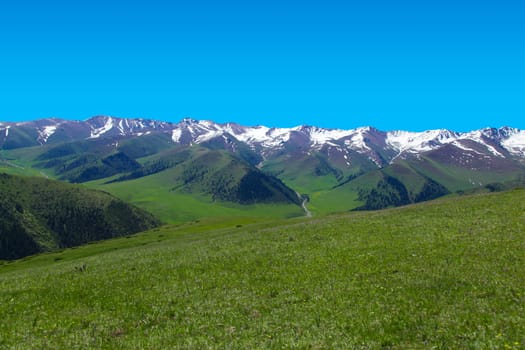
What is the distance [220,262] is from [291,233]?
15.6 m

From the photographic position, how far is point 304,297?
2548cm

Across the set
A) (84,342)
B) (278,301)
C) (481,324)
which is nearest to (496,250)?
(481,324)

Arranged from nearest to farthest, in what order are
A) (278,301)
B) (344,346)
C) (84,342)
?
1. (344,346)
2. (84,342)
3. (278,301)

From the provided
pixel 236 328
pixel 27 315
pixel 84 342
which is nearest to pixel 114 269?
pixel 27 315

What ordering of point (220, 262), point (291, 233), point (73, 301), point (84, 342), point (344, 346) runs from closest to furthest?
point (344, 346) → point (84, 342) → point (73, 301) → point (220, 262) → point (291, 233)

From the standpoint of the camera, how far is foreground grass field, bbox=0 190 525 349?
1903 cm

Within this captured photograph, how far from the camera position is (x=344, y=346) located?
17.6m

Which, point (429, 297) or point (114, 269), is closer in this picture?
point (429, 297)

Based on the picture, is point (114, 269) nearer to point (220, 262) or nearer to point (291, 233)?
point (220, 262)

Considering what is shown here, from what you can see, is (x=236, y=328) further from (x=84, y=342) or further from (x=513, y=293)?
(x=513, y=293)

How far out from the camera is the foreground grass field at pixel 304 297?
19031 mm

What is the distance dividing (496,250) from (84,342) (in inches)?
1127

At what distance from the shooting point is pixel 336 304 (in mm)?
23547

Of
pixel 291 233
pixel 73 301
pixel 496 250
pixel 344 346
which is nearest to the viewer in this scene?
pixel 344 346
